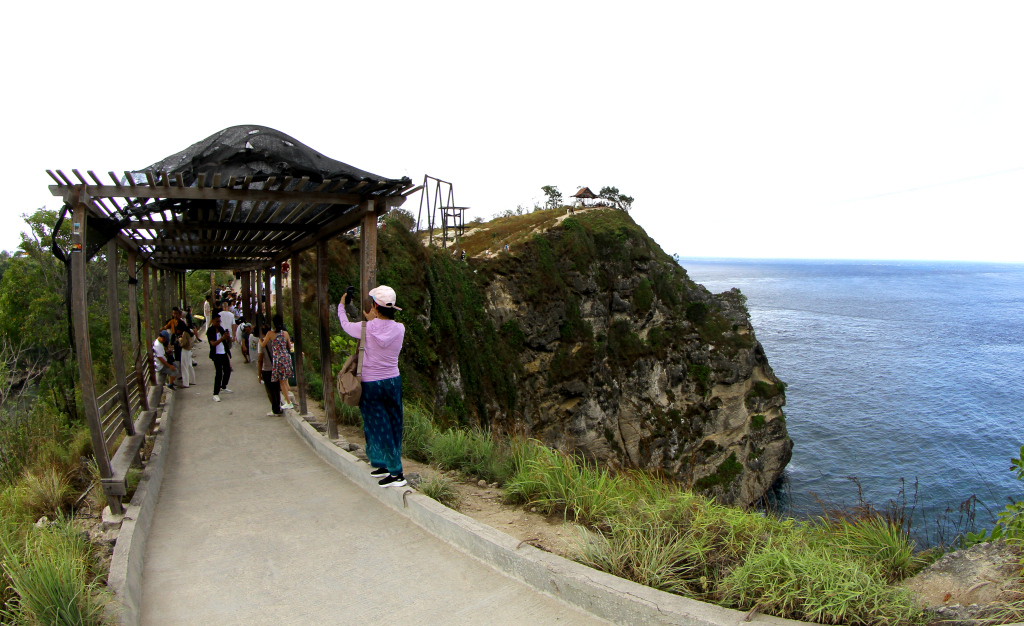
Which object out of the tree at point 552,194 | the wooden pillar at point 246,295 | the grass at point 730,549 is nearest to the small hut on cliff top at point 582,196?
the tree at point 552,194

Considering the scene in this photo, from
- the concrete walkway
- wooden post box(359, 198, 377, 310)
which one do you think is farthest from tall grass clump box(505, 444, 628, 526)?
wooden post box(359, 198, 377, 310)

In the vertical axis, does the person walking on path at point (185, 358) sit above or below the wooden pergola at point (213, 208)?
below

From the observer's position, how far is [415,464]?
6633 millimetres

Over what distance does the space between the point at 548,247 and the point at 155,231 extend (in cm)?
2907

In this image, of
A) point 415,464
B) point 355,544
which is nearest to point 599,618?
point 355,544

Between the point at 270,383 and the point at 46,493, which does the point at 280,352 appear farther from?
the point at 46,493

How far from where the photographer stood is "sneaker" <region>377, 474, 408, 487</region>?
535cm

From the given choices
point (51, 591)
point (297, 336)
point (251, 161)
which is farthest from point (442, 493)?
point (297, 336)

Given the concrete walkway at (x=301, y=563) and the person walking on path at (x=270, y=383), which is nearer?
the concrete walkway at (x=301, y=563)

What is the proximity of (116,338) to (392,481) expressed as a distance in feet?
14.7

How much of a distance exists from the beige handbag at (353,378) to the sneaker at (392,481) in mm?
740

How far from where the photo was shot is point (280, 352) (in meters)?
9.19

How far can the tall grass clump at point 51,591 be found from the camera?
10.4ft

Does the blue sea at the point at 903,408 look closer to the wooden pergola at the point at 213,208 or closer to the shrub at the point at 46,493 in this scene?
the wooden pergola at the point at 213,208
